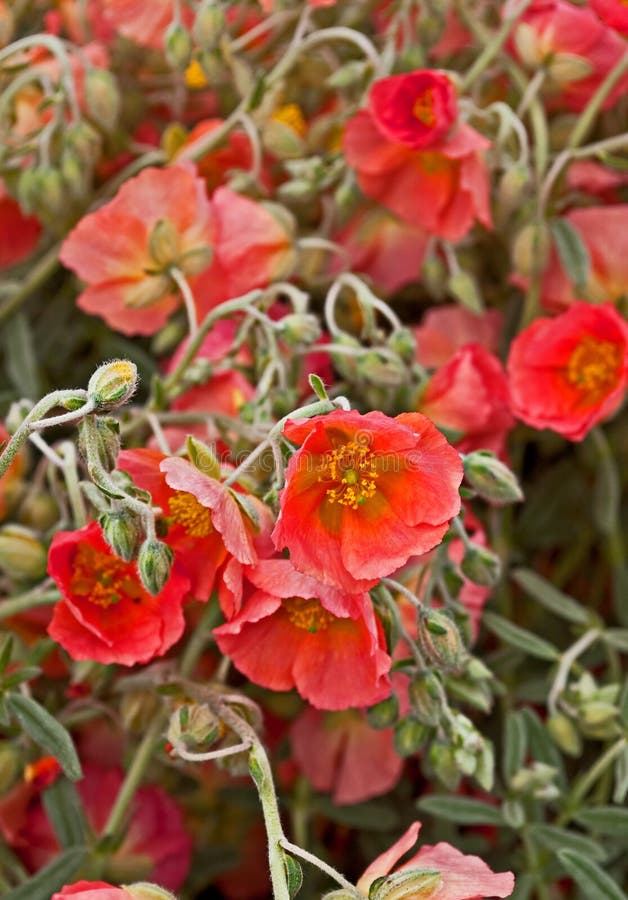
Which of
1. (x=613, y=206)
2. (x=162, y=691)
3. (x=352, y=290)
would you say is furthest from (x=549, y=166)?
(x=162, y=691)

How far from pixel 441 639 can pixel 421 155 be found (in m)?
0.44

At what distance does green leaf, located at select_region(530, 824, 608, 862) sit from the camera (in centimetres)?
85

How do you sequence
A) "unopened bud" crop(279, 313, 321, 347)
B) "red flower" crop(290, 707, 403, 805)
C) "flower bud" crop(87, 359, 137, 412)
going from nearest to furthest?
1. "flower bud" crop(87, 359, 137, 412)
2. "unopened bud" crop(279, 313, 321, 347)
3. "red flower" crop(290, 707, 403, 805)

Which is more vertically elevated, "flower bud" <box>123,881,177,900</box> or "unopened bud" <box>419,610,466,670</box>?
"unopened bud" <box>419,610,466,670</box>

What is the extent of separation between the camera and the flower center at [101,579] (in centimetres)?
78

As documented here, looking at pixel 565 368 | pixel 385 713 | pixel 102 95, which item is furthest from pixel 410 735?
pixel 102 95

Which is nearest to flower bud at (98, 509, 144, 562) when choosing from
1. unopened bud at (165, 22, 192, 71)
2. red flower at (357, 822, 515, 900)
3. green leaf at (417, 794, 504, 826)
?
red flower at (357, 822, 515, 900)

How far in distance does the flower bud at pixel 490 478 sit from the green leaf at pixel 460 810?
24 cm

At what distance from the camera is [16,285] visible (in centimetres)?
106

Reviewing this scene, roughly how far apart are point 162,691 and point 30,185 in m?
0.42

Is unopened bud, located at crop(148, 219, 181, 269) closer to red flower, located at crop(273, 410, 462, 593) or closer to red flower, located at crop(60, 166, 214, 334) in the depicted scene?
red flower, located at crop(60, 166, 214, 334)

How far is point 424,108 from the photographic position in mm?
934

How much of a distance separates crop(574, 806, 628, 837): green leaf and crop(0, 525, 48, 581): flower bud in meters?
0.42

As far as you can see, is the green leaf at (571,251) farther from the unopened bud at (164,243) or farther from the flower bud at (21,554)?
the flower bud at (21,554)
